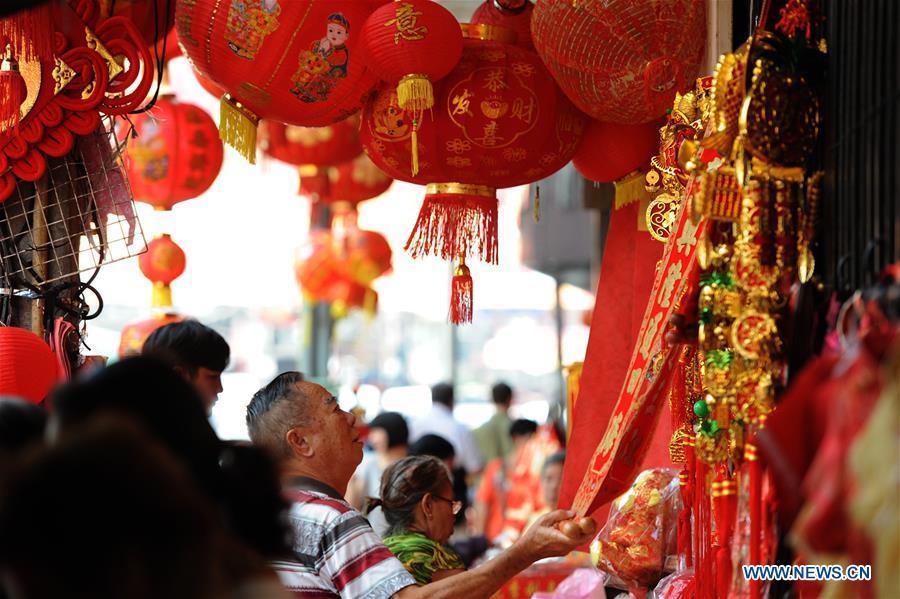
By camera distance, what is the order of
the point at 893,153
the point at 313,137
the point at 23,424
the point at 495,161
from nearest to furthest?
1. the point at 23,424
2. the point at 893,153
3. the point at 495,161
4. the point at 313,137

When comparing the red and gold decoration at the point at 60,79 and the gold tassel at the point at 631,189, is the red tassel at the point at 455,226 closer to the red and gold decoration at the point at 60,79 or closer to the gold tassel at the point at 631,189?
the gold tassel at the point at 631,189

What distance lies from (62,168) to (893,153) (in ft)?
6.95

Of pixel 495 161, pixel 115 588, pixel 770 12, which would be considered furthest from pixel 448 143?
pixel 115 588

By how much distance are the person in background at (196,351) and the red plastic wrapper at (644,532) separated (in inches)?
38.1

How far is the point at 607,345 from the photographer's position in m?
3.56

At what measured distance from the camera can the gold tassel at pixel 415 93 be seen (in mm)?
3016

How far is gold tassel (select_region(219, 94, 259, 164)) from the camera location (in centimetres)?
328

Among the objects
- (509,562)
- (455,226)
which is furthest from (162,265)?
(509,562)

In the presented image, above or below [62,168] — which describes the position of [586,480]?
below

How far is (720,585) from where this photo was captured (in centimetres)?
196

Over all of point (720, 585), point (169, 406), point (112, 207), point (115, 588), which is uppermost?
point (112, 207)

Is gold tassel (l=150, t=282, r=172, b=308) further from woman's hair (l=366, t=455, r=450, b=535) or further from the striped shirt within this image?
the striped shirt

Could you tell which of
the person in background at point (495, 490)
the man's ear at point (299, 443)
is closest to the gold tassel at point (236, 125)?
the man's ear at point (299, 443)

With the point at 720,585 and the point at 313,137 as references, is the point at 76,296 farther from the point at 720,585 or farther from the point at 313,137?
the point at 313,137
